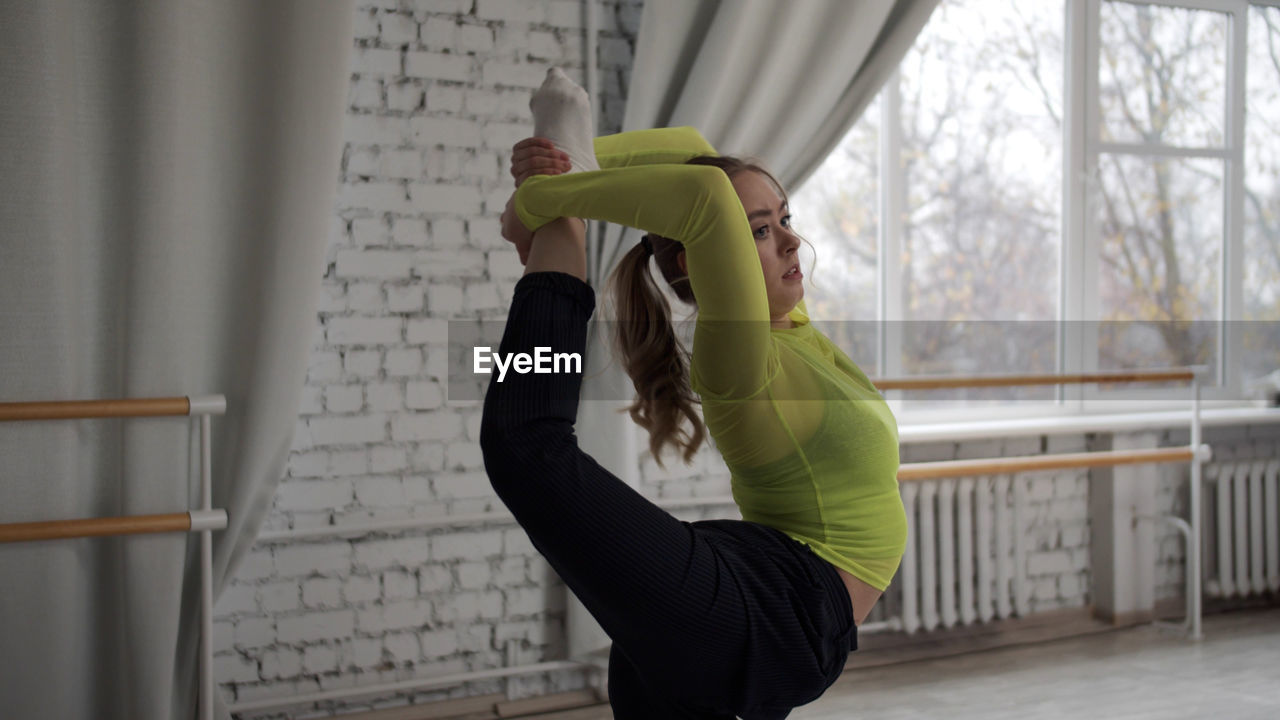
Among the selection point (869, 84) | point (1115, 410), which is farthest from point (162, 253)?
point (1115, 410)

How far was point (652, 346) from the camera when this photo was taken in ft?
4.55

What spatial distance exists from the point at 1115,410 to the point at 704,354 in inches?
114

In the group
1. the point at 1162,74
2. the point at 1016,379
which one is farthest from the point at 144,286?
the point at 1162,74

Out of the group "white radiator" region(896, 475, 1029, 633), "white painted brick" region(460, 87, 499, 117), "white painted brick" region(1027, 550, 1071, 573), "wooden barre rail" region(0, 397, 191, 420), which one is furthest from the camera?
"white painted brick" region(1027, 550, 1071, 573)

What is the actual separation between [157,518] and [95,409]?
238mm

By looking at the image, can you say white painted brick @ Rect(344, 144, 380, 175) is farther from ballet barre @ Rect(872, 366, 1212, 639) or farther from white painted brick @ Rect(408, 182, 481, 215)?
ballet barre @ Rect(872, 366, 1212, 639)

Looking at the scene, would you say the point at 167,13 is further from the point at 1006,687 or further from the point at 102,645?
the point at 1006,687

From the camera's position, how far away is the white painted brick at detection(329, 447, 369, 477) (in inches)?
95.3

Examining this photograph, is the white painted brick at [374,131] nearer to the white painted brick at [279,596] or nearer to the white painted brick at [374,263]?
the white painted brick at [374,263]

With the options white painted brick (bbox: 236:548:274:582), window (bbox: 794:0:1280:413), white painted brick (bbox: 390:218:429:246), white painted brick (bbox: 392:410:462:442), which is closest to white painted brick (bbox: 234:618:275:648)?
white painted brick (bbox: 236:548:274:582)

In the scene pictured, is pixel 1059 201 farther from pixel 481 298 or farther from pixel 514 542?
pixel 514 542

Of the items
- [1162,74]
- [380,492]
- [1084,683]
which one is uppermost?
[1162,74]

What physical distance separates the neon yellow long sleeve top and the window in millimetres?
1799

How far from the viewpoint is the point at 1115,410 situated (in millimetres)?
3426
